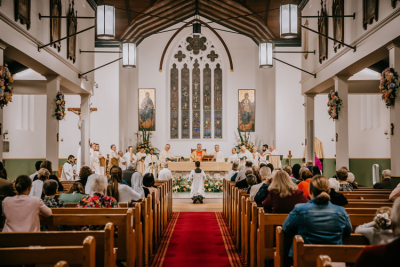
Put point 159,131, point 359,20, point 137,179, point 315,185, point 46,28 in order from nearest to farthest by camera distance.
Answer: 1. point 315,185
2. point 137,179
3. point 359,20
4. point 46,28
5. point 159,131

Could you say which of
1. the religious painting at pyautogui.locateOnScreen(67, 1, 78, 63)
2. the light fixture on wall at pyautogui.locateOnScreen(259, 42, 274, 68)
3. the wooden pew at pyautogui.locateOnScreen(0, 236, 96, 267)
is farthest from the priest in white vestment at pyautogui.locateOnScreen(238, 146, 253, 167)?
the wooden pew at pyautogui.locateOnScreen(0, 236, 96, 267)

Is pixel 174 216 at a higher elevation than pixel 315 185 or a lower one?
lower

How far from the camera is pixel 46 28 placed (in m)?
8.92

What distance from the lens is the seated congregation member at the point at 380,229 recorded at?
9.62ft

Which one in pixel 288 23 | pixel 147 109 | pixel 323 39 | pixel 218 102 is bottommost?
pixel 147 109

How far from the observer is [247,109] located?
1841 centimetres

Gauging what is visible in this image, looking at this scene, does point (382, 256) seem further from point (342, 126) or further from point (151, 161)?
point (151, 161)

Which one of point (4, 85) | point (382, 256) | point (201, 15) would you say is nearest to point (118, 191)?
point (4, 85)

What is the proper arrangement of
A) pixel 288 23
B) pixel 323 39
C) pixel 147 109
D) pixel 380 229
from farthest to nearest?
pixel 147 109 < pixel 323 39 < pixel 288 23 < pixel 380 229

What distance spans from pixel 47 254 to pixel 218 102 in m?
16.5

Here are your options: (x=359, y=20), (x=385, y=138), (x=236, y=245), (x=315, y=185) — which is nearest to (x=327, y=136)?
(x=385, y=138)

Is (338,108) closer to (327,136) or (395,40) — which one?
(395,40)

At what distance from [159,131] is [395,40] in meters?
12.7

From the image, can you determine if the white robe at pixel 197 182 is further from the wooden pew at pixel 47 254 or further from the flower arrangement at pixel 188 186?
the wooden pew at pixel 47 254
